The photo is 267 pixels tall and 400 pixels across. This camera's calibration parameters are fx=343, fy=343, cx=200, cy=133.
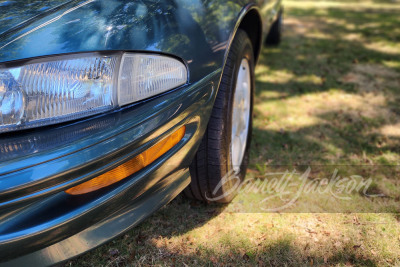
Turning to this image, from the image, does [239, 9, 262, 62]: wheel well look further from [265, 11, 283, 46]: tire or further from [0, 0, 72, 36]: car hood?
[265, 11, 283, 46]: tire

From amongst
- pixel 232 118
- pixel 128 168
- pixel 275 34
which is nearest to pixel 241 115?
pixel 232 118

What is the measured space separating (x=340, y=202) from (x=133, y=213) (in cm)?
127

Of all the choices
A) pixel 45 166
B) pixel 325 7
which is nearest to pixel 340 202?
pixel 45 166

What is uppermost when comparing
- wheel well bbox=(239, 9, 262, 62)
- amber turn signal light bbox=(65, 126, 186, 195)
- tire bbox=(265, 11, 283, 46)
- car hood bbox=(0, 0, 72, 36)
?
car hood bbox=(0, 0, 72, 36)

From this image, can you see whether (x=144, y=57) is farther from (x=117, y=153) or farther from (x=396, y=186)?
(x=396, y=186)

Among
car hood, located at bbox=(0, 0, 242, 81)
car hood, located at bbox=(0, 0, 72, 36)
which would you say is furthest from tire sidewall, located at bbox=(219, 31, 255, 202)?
car hood, located at bbox=(0, 0, 72, 36)

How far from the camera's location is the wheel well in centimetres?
212

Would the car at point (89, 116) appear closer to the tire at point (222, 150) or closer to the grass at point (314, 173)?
the tire at point (222, 150)

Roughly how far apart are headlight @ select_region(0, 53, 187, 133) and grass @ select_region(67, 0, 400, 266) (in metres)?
0.85

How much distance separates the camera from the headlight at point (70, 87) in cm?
108

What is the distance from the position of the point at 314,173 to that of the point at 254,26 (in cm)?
107

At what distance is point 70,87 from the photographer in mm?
1123

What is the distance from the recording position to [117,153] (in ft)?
3.53

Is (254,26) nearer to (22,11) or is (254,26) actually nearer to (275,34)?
(22,11)
